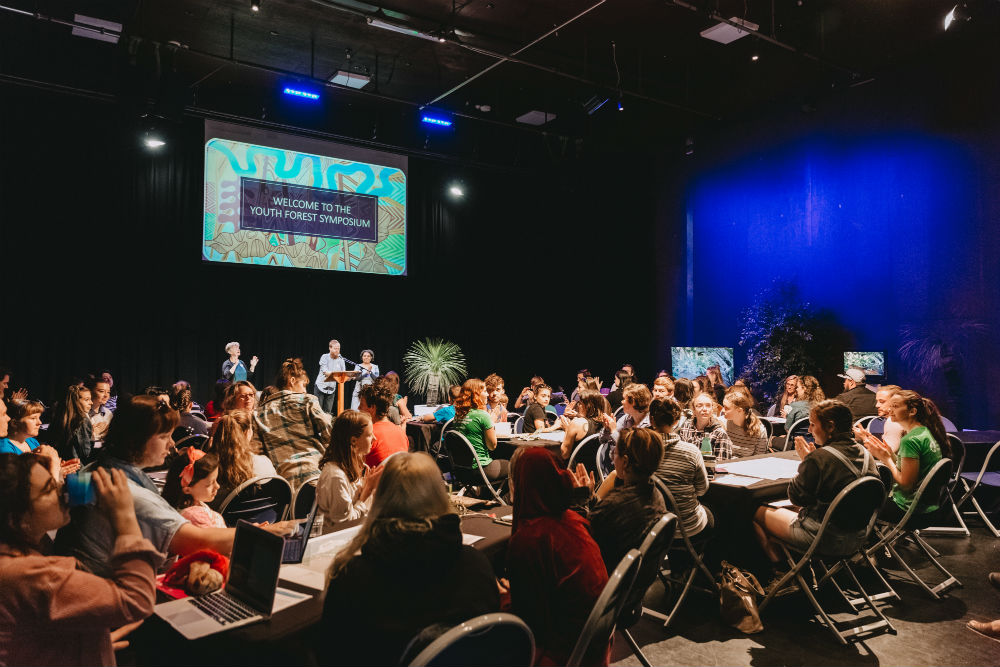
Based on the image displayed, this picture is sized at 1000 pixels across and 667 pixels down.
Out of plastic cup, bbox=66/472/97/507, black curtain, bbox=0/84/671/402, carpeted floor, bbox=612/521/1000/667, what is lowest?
carpeted floor, bbox=612/521/1000/667

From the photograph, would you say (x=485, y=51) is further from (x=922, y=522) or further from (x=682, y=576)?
(x=922, y=522)

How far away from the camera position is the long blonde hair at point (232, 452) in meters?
3.33

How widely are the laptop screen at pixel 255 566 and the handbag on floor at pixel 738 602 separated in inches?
104

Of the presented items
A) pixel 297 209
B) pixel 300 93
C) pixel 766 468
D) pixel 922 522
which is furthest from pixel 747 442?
pixel 297 209

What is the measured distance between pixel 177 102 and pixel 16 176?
283 centimetres

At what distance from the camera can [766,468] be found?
4.45 m

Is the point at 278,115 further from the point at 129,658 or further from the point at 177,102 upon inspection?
the point at 129,658

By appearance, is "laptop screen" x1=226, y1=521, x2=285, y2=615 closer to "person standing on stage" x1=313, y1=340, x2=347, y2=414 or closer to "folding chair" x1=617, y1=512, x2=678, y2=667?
"folding chair" x1=617, y1=512, x2=678, y2=667

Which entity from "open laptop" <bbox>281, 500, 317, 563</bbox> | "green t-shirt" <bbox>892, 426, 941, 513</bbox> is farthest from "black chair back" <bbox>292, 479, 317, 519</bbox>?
"green t-shirt" <bbox>892, 426, 941, 513</bbox>

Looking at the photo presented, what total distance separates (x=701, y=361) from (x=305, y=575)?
10.0 m

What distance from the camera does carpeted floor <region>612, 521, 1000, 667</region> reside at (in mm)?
3277

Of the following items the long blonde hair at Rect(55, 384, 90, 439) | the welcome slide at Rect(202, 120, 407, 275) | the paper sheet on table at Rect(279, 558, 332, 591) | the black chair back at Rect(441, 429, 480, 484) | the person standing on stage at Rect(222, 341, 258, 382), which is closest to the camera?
the paper sheet on table at Rect(279, 558, 332, 591)

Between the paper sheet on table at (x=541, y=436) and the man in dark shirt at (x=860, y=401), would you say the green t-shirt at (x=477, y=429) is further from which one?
the man in dark shirt at (x=860, y=401)

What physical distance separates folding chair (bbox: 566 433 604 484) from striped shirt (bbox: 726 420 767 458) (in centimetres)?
105
